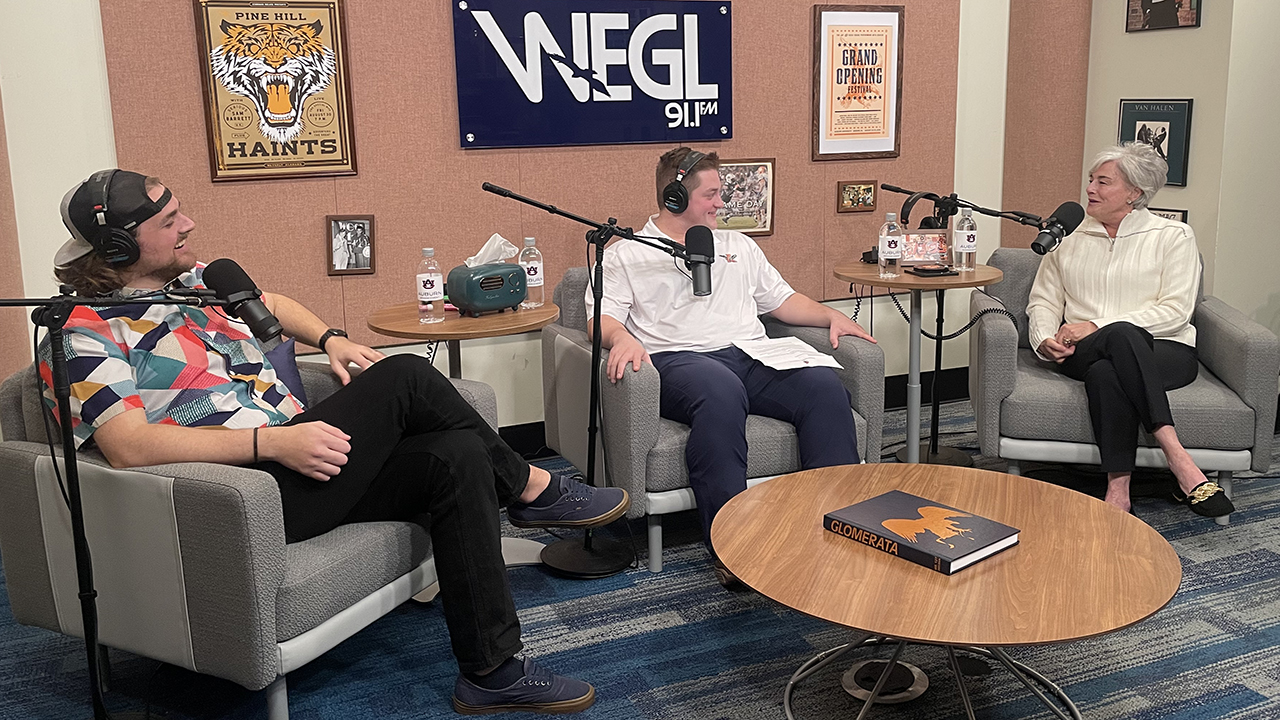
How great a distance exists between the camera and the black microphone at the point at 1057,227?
11.3ft

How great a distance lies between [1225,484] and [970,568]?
1.85 m

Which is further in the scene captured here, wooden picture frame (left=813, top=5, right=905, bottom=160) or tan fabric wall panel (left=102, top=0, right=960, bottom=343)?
wooden picture frame (left=813, top=5, right=905, bottom=160)

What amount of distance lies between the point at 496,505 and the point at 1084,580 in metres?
1.26

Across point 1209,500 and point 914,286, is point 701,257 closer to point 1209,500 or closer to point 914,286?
point 914,286

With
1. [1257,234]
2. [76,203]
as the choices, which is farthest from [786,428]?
[1257,234]

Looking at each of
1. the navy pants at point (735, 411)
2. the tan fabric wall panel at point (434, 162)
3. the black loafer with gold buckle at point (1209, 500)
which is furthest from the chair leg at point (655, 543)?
the black loafer with gold buckle at point (1209, 500)

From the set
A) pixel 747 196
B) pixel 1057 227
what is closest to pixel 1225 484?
pixel 1057 227

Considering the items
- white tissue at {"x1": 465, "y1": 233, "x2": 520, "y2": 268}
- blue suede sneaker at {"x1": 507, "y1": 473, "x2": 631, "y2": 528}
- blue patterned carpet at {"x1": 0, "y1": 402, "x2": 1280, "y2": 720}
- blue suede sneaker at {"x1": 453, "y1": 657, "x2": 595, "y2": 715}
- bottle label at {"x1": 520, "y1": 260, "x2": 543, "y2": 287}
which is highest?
white tissue at {"x1": 465, "y1": 233, "x2": 520, "y2": 268}

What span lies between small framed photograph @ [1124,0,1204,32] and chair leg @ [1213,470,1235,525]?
1.76 meters

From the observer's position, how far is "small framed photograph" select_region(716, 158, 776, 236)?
4230 millimetres

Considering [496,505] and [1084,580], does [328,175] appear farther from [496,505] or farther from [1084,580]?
[1084,580]

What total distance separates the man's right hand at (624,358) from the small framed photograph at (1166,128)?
2.41 meters

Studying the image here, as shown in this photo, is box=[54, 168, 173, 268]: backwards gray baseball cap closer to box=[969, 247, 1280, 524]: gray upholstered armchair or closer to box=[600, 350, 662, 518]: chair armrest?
box=[600, 350, 662, 518]: chair armrest

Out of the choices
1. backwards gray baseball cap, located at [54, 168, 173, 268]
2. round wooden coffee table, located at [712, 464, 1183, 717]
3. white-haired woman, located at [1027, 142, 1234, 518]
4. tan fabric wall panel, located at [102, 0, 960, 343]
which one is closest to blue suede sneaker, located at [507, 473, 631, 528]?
round wooden coffee table, located at [712, 464, 1183, 717]
